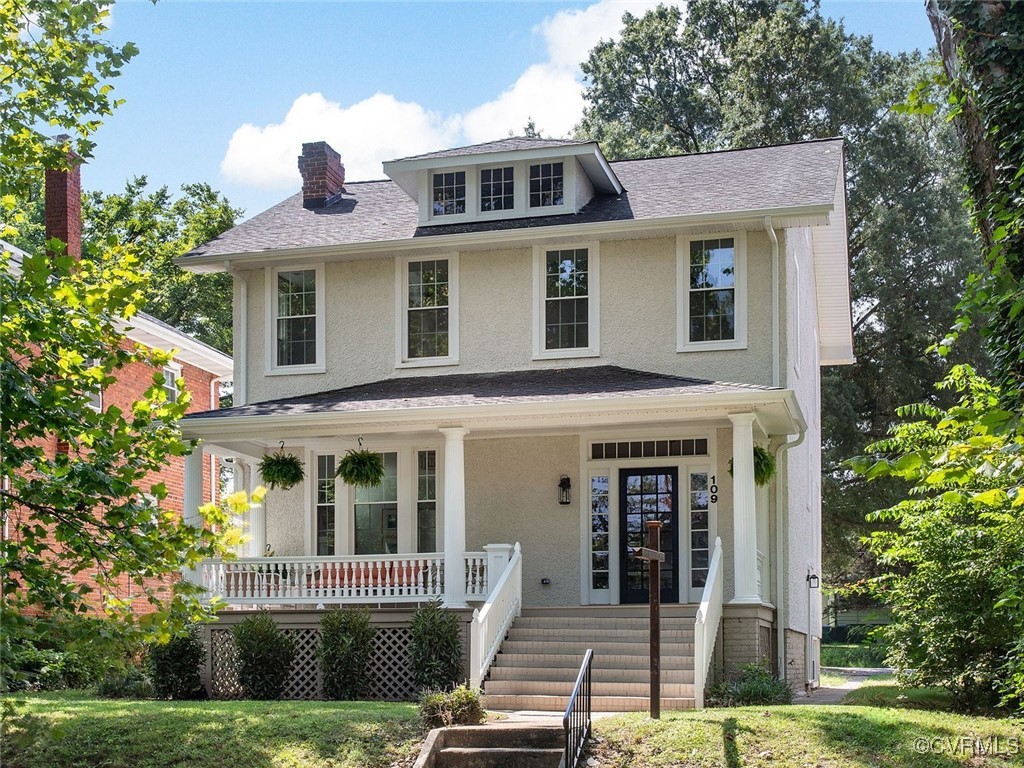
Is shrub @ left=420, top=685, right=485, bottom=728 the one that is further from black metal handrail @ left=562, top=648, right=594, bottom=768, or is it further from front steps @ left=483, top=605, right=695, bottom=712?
front steps @ left=483, top=605, right=695, bottom=712

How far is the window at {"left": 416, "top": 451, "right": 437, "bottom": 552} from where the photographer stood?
726 inches

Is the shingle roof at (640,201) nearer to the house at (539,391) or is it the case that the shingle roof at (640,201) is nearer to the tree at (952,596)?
the house at (539,391)

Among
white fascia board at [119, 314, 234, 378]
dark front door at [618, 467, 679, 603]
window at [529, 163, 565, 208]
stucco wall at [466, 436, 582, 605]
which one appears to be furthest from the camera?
white fascia board at [119, 314, 234, 378]

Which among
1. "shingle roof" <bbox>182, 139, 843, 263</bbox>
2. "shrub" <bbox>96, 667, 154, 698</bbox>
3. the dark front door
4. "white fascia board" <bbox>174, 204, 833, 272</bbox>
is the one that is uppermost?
"shingle roof" <bbox>182, 139, 843, 263</bbox>

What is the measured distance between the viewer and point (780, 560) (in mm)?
17547

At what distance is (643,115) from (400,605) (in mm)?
26885

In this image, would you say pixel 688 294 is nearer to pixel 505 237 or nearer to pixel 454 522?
pixel 505 237

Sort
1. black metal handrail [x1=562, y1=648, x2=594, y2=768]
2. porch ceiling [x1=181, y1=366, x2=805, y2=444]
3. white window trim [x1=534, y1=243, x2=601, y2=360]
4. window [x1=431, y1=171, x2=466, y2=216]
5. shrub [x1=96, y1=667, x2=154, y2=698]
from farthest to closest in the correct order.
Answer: window [x1=431, y1=171, x2=466, y2=216]
white window trim [x1=534, y1=243, x2=601, y2=360]
shrub [x1=96, y1=667, x2=154, y2=698]
porch ceiling [x1=181, y1=366, x2=805, y2=444]
black metal handrail [x1=562, y1=648, x2=594, y2=768]

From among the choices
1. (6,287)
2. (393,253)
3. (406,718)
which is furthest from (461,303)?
(6,287)

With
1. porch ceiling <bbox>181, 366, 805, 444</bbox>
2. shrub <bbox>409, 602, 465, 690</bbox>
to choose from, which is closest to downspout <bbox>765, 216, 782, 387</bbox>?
porch ceiling <bbox>181, 366, 805, 444</bbox>

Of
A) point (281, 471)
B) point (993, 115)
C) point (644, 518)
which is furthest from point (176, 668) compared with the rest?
point (993, 115)

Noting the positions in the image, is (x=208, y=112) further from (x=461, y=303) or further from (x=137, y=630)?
(x=137, y=630)

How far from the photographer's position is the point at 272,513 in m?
19.1

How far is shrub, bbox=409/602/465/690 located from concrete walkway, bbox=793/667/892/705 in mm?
4590
